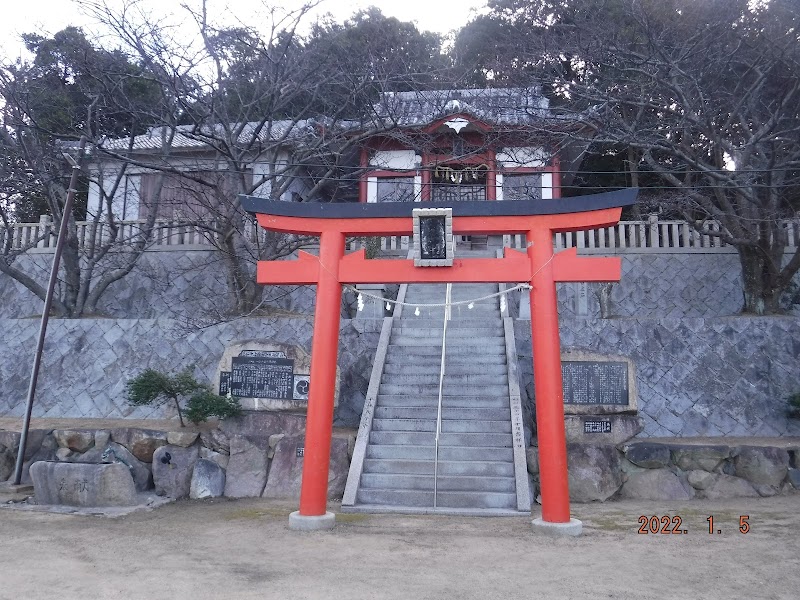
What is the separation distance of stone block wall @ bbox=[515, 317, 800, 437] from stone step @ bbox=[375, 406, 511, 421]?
1.11 meters

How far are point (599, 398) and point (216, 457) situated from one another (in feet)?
19.6

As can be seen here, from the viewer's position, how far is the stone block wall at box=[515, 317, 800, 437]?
11.0 metres

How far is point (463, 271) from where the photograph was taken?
7789mm

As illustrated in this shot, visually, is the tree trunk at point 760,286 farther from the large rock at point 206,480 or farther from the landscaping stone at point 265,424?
the large rock at point 206,480

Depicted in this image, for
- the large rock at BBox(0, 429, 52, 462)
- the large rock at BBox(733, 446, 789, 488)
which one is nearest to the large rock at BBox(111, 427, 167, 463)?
the large rock at BBox(0, 429, 52, 462)

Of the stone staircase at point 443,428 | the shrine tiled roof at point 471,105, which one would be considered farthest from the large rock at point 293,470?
the shrine tiled roof at point 471,105

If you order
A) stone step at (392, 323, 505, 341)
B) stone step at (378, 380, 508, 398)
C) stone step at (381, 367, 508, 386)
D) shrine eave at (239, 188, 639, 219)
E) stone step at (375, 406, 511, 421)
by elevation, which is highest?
shrine eave at (239, 188, 639, 219)

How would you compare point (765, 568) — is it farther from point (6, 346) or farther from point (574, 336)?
Answer: point (6, 346)

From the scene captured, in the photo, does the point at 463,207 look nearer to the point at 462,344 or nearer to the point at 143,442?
the point at 462,344

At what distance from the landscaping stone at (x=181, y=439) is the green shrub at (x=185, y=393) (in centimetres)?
26

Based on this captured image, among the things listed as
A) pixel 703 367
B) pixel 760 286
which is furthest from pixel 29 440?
pixel 760 286

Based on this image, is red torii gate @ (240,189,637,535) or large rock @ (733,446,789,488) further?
large rock @ (733,446,789,488)

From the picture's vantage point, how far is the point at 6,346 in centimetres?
1362

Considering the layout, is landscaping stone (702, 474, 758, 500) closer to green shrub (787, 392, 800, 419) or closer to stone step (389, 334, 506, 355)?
green shrub (787, 392, 800, 419)
